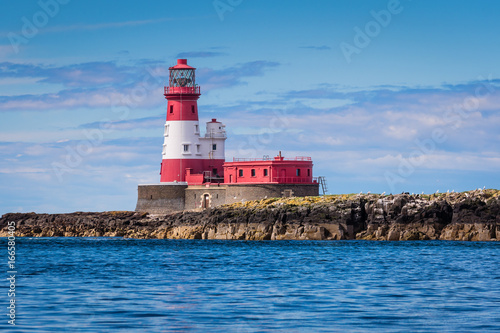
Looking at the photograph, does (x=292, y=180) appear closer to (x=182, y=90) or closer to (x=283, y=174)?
(x=283, y=174)

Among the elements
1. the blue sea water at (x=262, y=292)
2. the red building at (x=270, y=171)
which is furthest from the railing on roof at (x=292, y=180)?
the blue sea water at (x=262, y=292)

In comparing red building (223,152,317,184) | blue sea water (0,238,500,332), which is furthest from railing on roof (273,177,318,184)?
blue sea water (0,238,500,332)

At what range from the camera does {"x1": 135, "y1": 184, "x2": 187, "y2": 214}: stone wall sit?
58450 mm

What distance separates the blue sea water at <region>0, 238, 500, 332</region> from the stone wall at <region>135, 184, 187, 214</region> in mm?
23477

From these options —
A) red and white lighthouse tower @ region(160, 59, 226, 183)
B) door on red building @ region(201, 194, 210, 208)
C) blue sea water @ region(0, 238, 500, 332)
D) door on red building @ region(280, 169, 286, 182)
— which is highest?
red and white lighthouse tower @ region(160, 59, 226, 183)

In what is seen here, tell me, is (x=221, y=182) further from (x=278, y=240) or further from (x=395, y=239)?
(x=395, y=239)

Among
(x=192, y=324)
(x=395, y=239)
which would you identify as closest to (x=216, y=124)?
(x=395, y=239)

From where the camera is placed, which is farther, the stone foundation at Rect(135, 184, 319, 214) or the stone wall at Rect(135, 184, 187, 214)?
the stone wall at Rect(135, 184, 187, 214)

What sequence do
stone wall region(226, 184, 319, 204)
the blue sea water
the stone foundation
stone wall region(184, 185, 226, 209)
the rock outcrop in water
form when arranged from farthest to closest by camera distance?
stone wall region(184, 185, 226, 209), the stone foundation, stone wall region(226, 184, 319, 204), the rock outcrop in water, the blue sea water

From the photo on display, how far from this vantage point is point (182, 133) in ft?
193

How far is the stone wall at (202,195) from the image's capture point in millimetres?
57662

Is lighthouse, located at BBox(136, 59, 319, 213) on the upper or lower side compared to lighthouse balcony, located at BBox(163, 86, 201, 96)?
lower

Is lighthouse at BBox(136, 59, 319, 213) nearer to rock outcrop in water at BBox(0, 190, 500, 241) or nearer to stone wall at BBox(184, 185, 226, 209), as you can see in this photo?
stone wall at BBox(184, 185, 226, 209)

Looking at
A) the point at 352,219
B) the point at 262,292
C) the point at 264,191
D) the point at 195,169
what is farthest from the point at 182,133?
the point at 262,292
